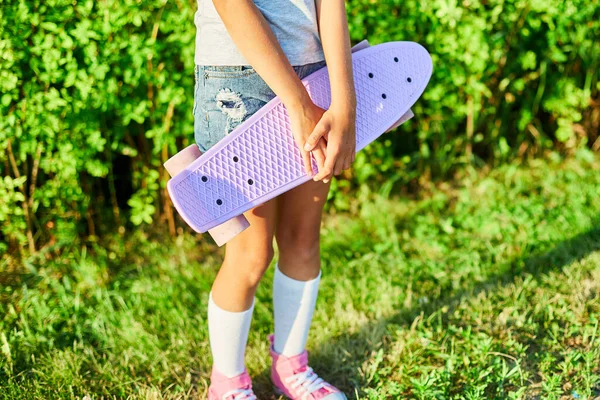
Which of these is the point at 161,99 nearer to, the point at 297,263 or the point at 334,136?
the point at 297,263

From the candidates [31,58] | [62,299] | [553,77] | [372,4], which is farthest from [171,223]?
[553,77]

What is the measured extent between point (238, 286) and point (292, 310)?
265mm

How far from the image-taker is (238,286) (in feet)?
6.03

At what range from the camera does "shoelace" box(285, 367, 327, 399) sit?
204 cm

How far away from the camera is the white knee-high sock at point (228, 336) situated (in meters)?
1.89

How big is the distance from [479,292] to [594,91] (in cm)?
179

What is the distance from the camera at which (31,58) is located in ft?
7.69

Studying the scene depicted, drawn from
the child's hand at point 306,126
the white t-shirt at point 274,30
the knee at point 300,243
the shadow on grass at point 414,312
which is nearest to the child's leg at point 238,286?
the knee at point 300,243

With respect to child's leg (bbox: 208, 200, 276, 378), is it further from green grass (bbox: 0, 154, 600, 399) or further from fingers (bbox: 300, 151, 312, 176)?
green grass (bbox: 0, 154, 600, 399)

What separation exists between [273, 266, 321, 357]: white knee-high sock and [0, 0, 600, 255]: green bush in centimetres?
102

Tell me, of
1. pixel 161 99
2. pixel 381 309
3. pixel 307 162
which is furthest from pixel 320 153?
pixel 161 99

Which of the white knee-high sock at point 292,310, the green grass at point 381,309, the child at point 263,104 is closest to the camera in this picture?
the child at point 263,104

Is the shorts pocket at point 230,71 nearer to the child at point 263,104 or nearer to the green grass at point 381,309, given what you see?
the child at point 263,104

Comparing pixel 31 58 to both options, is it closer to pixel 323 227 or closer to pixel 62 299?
pixel 62 299
